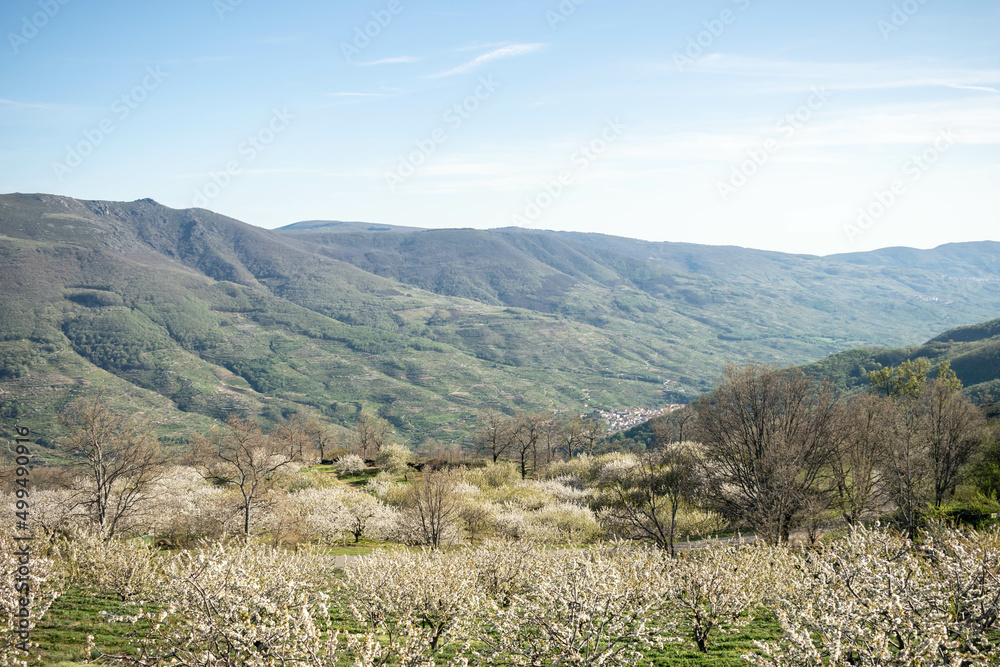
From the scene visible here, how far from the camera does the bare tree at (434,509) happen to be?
133 feet

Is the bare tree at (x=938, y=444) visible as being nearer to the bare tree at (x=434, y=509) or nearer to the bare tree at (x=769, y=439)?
the bare tree at (x=769, y=439)

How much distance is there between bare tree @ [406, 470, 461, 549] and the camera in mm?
40531

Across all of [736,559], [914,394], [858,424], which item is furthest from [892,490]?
[914,394]

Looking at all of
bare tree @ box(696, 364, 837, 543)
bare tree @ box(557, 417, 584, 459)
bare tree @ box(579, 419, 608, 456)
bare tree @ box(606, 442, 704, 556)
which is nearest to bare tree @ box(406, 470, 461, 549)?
bare tree @ box(606, 442, 704, 556)

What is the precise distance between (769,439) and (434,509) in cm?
2538

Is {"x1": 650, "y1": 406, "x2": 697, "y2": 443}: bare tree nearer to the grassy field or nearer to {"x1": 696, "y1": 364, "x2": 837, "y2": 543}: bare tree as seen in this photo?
{"x1": 696, "y1": 364, "x2": 837, "y2": 543}: bare tree

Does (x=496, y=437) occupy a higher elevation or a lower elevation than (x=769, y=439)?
lower

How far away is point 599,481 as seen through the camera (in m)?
59.8

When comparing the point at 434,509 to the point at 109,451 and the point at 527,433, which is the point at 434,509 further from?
the point at 527,433

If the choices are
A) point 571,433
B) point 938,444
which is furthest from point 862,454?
point 571,433

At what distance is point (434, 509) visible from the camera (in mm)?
40781

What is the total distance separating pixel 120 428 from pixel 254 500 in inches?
475

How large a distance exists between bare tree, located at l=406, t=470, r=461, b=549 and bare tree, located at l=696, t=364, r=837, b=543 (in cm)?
2103

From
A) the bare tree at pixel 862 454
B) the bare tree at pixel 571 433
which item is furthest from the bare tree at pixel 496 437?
the bare tree at pixel 862 454
